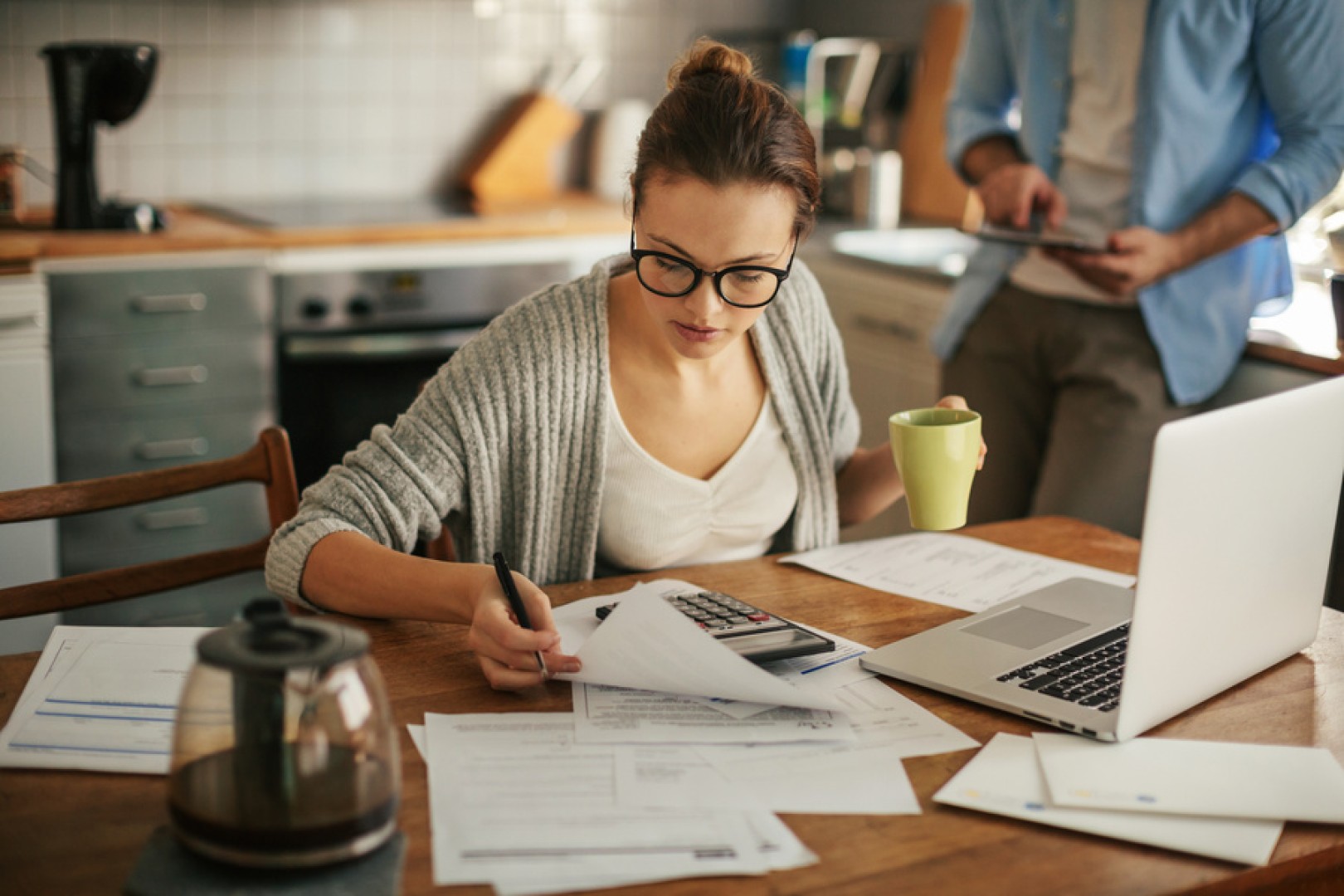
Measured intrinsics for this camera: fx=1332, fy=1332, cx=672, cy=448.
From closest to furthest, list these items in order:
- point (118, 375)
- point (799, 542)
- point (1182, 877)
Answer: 1. point (1182, 877)
2. point (799, 542)
3. point (118, 375)

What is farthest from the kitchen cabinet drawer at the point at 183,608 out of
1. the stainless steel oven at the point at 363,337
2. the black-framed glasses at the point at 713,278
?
the black-framed glasses at the point at 713,278

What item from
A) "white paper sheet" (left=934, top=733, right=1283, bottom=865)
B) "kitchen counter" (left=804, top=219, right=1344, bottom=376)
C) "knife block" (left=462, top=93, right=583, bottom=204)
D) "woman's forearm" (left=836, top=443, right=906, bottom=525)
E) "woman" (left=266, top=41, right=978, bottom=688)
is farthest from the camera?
"knife block" (left=462, top=93, right=583, bottom=204)

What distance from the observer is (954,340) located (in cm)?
235

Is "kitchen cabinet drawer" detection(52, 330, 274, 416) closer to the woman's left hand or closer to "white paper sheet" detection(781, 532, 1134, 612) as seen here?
"white paper sheet" detection(781, 532, 1134, 612)

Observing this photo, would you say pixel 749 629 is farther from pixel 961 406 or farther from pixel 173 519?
pixel 173 519

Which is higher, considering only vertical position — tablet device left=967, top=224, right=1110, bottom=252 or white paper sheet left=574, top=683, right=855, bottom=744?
tablet device left=967, top=224, right=1110, bottom=252

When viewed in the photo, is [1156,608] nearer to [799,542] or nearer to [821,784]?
[821,784]

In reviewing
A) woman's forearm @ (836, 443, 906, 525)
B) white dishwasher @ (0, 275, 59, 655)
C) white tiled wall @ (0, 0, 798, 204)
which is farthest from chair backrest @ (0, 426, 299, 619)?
white tiled wall @ (0, 0, 798, 204)

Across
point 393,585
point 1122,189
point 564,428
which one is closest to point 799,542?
point 564,428

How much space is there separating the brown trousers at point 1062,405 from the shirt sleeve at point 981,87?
0.29m

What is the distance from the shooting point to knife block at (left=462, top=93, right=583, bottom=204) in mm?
3682

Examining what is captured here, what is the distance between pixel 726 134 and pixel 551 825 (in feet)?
2.46

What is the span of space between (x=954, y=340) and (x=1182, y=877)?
5.01 feet

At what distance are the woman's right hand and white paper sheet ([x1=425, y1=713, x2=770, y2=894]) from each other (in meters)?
0.08
